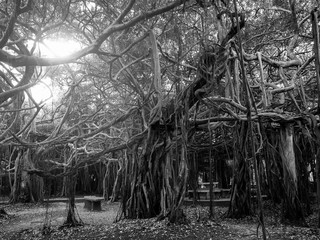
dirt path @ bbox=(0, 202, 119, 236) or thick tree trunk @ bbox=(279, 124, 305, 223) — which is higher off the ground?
thick tree trunk @ bbox=(279, 124, 305, 223)

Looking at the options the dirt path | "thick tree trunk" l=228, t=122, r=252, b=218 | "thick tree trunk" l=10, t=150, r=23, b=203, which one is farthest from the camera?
"thick tree trunk" l=10, t=150, r=23, b=203

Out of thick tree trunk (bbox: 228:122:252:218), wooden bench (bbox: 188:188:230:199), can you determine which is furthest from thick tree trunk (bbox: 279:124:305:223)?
wooden bench (bbox: 188:188:230:199)

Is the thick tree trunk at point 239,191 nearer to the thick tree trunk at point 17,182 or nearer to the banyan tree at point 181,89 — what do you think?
the banyan tree at point 181,89

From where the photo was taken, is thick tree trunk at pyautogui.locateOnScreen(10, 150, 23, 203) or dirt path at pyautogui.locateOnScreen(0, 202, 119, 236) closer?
dirt path at pyautogui.locateOnScreen(0, 202, 119, 236)

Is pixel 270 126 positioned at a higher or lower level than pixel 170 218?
higher

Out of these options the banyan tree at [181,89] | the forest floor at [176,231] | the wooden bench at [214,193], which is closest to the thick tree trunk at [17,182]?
the banyan tree at [181,89]

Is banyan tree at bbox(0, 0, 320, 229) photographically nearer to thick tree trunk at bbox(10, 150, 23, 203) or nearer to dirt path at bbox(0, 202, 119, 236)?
dirt path at bbox(0, 202, 119, 236)

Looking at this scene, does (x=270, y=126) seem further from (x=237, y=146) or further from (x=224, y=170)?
(x=224, y=170)

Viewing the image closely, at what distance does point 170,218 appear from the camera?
466 centimetres

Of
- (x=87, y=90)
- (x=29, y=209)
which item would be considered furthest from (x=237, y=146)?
(x=29, y=209)

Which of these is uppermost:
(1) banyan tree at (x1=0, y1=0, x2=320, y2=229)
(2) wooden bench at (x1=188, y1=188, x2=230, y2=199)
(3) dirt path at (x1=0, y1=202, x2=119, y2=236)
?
(1) banyan tree at (x1=0, y1=0, x2=320, y2=229)

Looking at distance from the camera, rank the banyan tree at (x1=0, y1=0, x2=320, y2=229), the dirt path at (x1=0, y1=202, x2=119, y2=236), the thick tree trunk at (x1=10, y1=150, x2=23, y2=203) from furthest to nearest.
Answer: the thick tree trunk at (x1=10, y1=150, x2=23, y2=203) < the dirt path at (x1=0, y1=202, x2=119, y2=236) < the banyan tree at (x1=0, y1=0, x2=320, y2=229)

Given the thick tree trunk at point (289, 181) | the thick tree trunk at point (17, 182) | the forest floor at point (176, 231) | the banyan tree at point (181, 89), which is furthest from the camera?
the thick tree trunk at point (17, 182)

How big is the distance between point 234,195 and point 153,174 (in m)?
1.78
